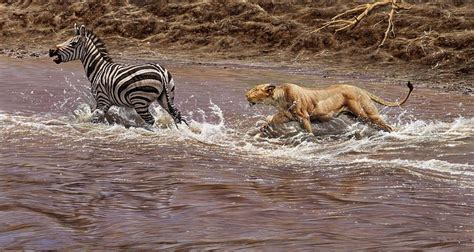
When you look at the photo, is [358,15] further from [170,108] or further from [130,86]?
[130,86]

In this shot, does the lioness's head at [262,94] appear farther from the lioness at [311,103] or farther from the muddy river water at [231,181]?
the muddy river water at [231,181]

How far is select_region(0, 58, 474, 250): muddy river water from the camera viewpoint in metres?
5.22

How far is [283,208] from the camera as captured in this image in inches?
234

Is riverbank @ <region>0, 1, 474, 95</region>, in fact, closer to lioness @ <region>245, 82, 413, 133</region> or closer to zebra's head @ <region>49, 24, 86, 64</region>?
lioness @ <region>245, 82, 413, 133</region>

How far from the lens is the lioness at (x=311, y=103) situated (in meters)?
9.32

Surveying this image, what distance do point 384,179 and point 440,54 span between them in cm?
1118

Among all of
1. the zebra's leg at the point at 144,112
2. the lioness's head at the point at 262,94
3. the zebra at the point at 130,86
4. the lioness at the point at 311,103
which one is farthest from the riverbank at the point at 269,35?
the zebra's leg at the point at 144,112

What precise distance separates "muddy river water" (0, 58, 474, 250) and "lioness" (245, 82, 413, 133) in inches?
6.8

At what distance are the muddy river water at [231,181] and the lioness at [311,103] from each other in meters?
0.17

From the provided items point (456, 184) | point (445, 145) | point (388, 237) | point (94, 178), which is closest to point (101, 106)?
point (94, 178)

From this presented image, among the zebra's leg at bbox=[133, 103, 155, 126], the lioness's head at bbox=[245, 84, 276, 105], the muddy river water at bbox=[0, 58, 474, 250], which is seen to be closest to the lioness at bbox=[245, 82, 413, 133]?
the lioness's head at bbox=[245, 84, 276, 105]

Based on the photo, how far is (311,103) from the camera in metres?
9.41

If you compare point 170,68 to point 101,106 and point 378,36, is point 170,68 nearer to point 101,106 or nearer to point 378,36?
point 378,36

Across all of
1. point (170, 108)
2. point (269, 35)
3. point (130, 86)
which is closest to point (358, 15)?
point (269, 35)
